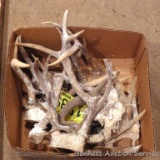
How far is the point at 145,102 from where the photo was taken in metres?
1.22

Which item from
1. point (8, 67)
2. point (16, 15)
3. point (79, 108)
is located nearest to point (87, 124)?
point (79, 108)

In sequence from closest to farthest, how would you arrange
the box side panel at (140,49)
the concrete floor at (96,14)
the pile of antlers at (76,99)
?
the pile of antlers at (76,99) < the box side panel at (140,49) < the concrete floor at (96,14)

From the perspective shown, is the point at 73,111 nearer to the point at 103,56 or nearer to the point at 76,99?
the point at 76,99

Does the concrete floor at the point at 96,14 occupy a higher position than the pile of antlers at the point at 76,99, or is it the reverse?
the concrete floor at the point at 96,14

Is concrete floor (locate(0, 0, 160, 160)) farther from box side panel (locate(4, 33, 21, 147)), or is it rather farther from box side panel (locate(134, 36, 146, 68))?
box side panel (locate(4, 33, 21, 147))

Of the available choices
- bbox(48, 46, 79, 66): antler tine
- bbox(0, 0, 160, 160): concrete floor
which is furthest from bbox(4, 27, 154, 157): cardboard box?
bbox(0, 0, 160, 160): concrete floor

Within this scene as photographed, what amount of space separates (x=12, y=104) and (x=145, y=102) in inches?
19.2

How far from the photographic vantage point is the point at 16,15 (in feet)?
5.24

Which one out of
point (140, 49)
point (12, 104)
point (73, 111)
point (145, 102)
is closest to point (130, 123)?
point (145, 102)

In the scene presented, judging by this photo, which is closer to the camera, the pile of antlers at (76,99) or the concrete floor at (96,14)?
the pile of antlers at (76,99)

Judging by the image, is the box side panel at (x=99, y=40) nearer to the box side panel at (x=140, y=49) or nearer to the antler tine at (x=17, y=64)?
the box side panel at (x=140, y=49)

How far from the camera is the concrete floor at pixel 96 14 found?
1.59m

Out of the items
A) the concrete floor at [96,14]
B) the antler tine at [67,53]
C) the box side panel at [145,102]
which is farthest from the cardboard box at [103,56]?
the concrete floor at [96,14]

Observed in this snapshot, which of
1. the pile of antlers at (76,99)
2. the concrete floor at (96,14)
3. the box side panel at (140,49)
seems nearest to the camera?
the pile of antlers at (76,99)
